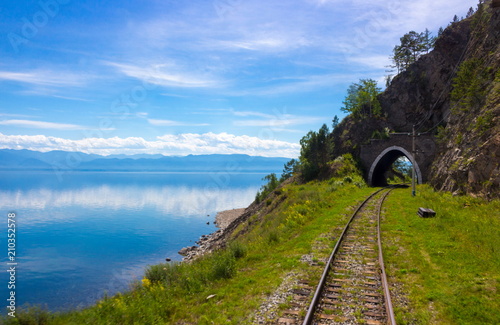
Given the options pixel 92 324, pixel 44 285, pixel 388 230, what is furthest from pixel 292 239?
pixel 44 285

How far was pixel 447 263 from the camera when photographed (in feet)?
37.5

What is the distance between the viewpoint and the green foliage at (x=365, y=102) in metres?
66.6

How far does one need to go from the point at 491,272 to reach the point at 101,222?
3047 inches

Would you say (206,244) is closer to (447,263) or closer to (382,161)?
(382,161)

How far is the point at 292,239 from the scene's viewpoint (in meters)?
17.4

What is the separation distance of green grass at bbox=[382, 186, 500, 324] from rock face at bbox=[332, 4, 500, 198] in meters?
4.52

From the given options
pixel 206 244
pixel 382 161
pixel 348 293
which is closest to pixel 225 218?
pixel 206 244

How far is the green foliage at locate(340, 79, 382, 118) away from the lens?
218ft

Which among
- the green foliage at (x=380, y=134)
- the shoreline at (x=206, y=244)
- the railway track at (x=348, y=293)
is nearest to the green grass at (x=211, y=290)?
the railway track at (x=348, y=293)

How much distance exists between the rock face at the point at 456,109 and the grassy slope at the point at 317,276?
5594mm

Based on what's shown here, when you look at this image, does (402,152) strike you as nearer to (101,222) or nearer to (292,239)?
(292,239)

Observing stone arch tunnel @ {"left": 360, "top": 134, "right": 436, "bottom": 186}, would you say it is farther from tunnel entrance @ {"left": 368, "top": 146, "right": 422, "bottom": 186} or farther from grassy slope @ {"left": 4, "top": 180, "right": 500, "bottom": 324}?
grassy slope @ {"left": 4, "top": 180, "right": 500, "bottom": 324}

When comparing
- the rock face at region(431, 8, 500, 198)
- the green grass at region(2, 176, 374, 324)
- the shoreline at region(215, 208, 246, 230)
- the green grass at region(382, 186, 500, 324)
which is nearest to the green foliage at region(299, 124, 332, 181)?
the rock face at region(431, 8, 500, 198)

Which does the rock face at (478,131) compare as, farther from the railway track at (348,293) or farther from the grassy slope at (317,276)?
the railway track at (348,293)
